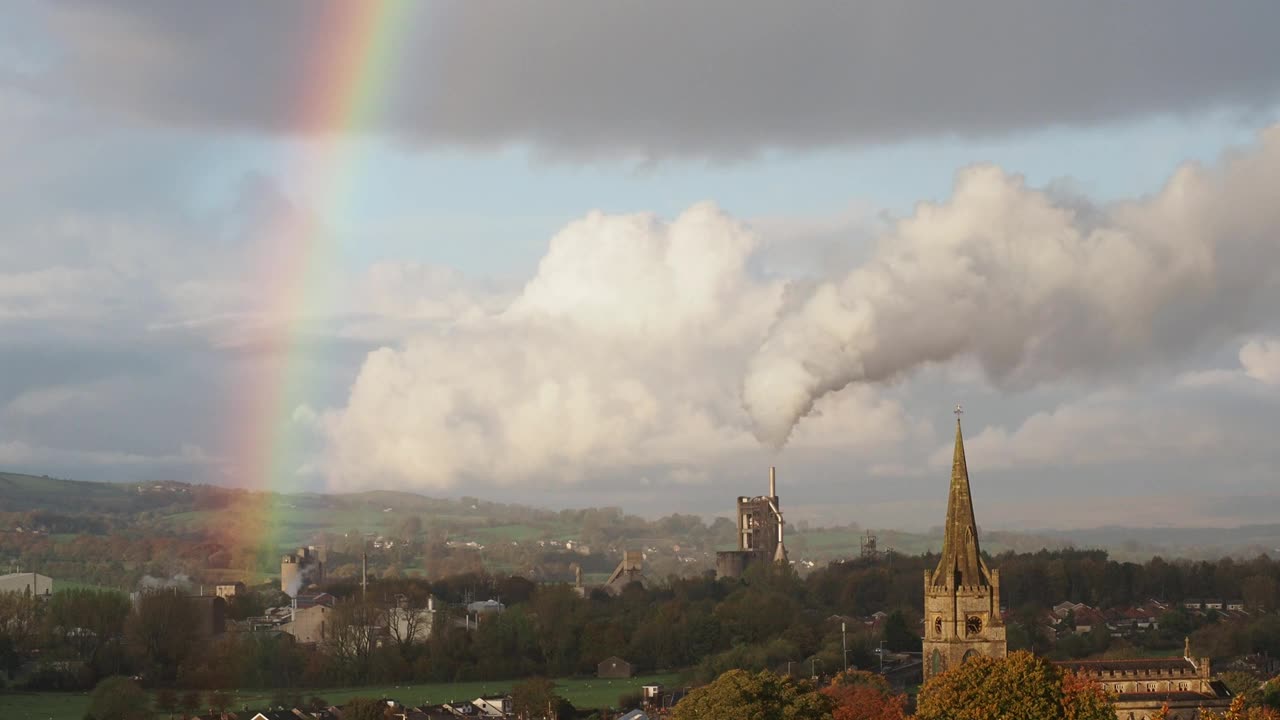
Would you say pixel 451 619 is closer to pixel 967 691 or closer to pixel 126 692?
pixel 126 692

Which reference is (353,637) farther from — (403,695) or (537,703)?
(537,703)

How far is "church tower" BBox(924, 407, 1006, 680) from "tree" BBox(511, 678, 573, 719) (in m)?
24.5

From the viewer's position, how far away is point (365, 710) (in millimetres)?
115562

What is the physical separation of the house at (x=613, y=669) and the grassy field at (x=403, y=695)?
2.89 metres

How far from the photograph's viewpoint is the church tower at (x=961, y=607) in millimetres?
115562

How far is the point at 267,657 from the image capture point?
158 meters

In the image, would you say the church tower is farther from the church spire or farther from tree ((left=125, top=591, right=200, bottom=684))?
tree ((left=125, top=591, right=200, bottom=684))

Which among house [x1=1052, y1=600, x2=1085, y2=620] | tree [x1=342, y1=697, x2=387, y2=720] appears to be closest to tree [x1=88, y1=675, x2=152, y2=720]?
tree [x1=342, y1=697, x2=387, y2=720]

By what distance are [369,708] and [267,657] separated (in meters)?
44.6

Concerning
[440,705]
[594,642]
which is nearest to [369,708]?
[440,705]

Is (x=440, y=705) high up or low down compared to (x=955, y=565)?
down

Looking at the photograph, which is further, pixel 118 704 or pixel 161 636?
pixel 161 636

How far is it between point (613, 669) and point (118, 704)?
173ft

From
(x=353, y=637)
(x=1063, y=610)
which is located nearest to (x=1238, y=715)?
(x=353, y=637)
